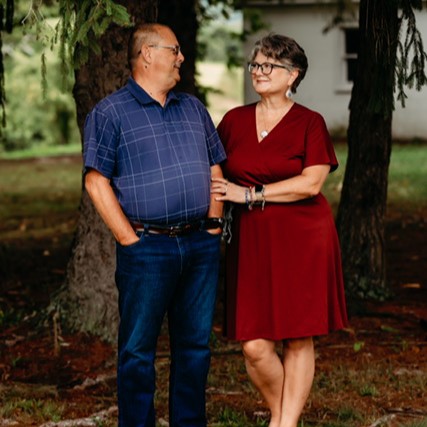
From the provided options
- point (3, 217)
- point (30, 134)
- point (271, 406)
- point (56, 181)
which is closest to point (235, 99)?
point (30, 134)

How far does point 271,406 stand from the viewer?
5.25 metres

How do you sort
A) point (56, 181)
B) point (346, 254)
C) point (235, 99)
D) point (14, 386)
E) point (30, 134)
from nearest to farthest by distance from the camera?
1. point (14, 386)
2. point (346, 254)
3. point (56, 181)
4. point (30, 134)
5. point (235, 99)

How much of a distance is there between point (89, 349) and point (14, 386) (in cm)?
93

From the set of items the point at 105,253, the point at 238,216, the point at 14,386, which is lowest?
the point at 14,386

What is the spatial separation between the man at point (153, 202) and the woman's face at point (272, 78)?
316 millimetres

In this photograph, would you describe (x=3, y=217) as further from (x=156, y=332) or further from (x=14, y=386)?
(x=156, y=332)

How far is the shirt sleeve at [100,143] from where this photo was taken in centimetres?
468

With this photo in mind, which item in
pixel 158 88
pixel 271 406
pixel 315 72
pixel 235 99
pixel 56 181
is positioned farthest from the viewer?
pixel 235 99

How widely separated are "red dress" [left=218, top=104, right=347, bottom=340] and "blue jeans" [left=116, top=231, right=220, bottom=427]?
0.16 m

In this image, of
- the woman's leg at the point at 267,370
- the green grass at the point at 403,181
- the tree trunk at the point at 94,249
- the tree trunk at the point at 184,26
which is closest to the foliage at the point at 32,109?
the green grass at the point at 403,181

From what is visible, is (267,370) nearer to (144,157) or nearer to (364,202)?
(144,157)

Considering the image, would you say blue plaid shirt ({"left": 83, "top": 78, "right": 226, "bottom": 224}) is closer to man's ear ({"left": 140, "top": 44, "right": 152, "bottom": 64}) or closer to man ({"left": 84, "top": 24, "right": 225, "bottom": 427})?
man ({"left": 84, "top": 24, "right": 225, "bottom": 427})

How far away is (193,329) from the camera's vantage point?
5055 millimetres

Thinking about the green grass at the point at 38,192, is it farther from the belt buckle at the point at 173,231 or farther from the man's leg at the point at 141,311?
the belt buckle at the point at 173,231
